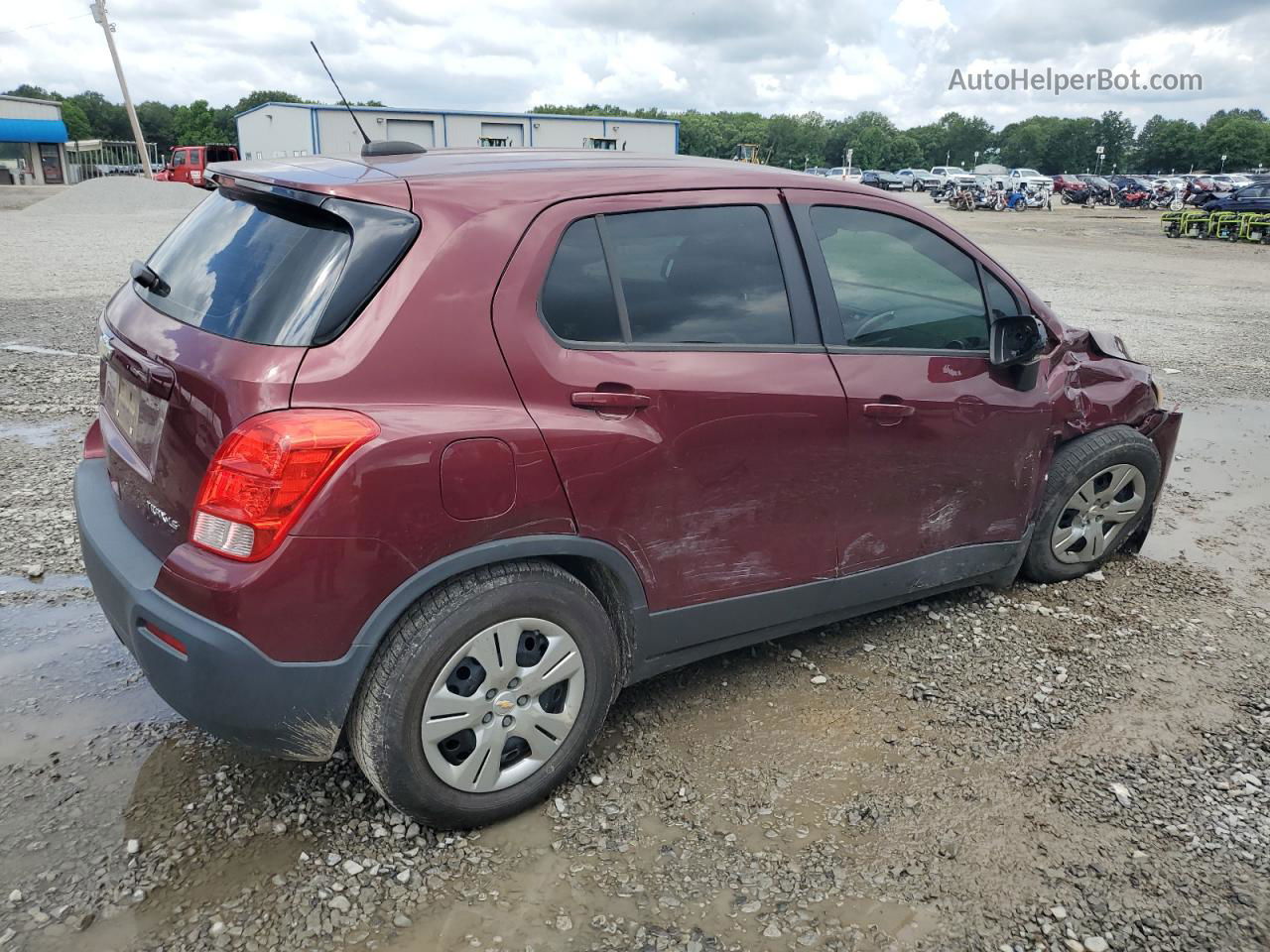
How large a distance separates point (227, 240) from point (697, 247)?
139 centimetres

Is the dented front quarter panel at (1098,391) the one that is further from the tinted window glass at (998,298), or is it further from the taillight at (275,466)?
the taillight at (275,466)

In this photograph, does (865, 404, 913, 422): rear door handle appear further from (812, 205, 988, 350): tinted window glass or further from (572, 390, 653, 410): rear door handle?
(572, 390, 653, 410): rear door handle

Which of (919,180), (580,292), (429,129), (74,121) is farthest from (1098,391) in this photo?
(74,121)

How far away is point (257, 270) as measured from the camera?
8.62ft

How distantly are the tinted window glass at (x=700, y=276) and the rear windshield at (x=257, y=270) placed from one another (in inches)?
31.9

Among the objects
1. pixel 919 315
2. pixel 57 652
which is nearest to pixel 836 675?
pixel 919 315

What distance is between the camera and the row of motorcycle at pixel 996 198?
4462 centimetres

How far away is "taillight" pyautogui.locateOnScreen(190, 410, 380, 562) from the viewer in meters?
2.31

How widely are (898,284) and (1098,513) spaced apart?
170 centimetres

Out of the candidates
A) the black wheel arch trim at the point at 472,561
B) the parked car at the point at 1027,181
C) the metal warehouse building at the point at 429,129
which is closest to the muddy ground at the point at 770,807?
the black wheel arch trim at the point at 472,561

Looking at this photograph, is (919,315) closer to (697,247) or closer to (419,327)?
(697,247)

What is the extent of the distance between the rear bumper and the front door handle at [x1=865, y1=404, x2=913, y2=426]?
184 cm

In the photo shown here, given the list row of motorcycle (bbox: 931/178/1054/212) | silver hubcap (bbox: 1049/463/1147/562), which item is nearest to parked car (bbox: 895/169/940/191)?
row of motorcycle (bbox: 931/178/1054/212)

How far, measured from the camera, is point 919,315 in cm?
357
